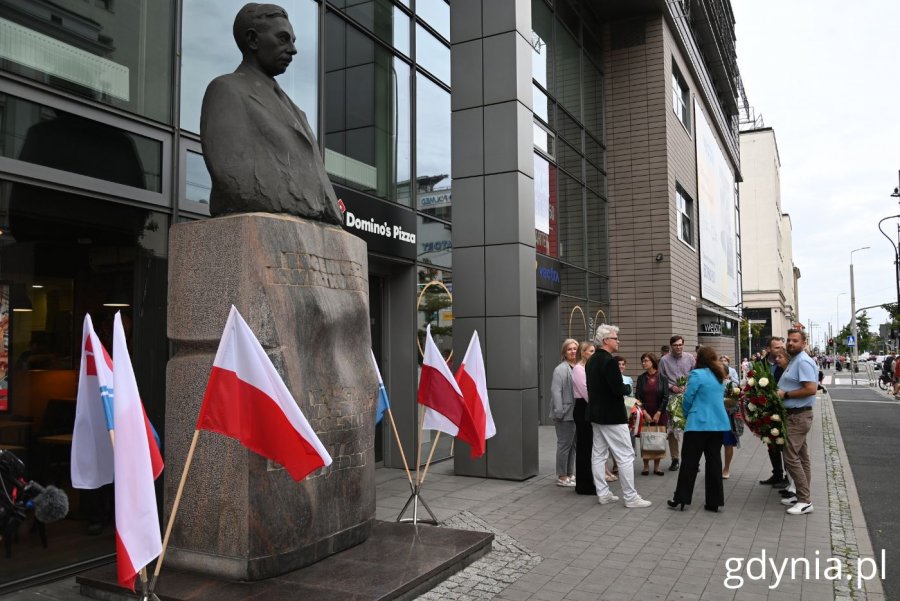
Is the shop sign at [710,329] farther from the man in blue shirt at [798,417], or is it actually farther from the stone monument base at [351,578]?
the stone monument base at [351,578]

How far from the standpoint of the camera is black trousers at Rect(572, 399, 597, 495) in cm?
893

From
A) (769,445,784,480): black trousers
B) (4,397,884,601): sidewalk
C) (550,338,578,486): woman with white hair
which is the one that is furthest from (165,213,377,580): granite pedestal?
(769,445,784,480): black trousers

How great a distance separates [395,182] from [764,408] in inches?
243

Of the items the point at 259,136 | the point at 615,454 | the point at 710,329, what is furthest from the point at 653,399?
the point at 710,329

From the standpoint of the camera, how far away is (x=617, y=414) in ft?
26.9

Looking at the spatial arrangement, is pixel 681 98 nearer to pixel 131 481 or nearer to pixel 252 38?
pixel 252 38

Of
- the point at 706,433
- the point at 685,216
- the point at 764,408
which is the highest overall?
the point at 685,216

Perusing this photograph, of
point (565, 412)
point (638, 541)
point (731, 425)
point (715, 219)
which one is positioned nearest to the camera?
point (638, 541)

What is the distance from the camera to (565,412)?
9.26 m

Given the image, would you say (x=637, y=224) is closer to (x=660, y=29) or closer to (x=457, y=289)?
(x=660, y=29)

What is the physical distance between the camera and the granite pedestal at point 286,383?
5.15 metres

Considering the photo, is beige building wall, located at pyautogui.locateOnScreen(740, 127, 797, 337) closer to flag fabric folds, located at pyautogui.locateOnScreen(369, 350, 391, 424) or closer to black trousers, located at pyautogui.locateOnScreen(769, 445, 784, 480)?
black trousers, located at pyautogui.locateOnScreen(769, 445, 784, 480)

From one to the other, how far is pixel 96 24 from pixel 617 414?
643 cm

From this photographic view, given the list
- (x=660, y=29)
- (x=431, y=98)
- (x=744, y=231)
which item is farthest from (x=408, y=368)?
(x=744, y=231)
